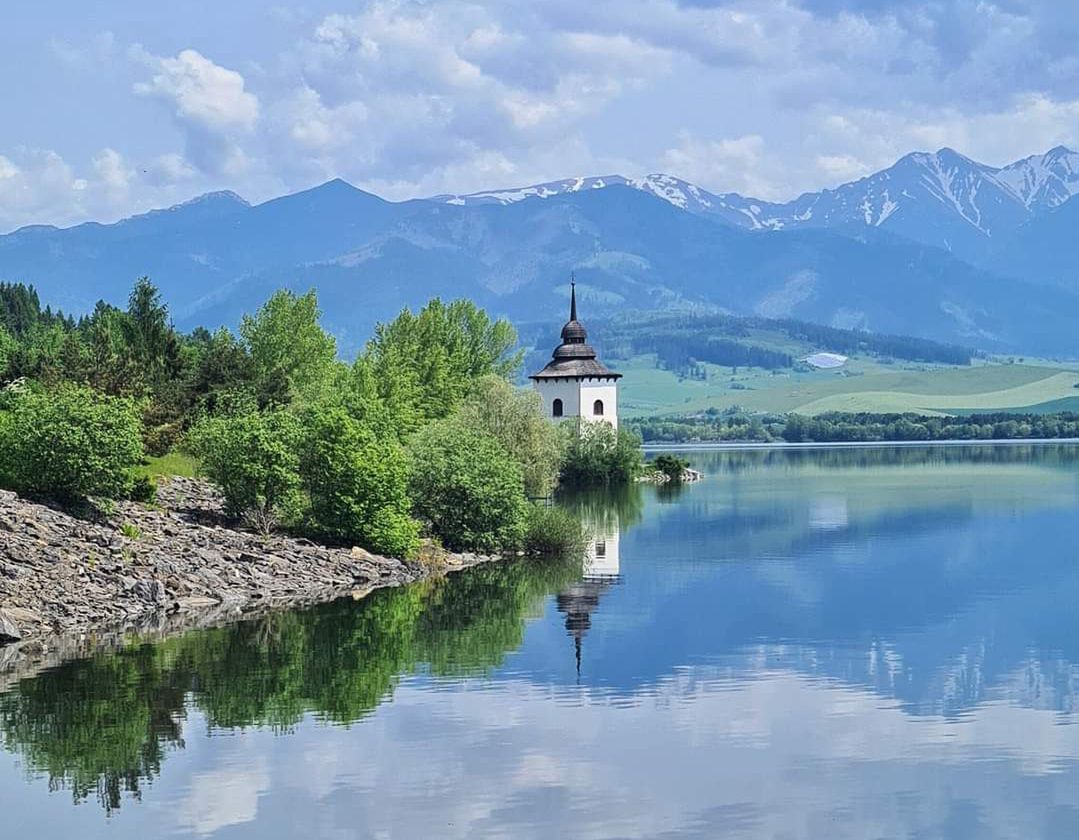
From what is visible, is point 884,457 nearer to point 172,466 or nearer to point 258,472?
point 172,466

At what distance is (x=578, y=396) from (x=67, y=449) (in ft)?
225

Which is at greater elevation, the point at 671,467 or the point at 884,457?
the point at 884,457

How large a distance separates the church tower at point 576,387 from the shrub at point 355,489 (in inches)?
2347

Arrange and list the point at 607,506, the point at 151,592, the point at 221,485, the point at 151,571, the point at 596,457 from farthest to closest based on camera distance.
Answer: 1. the point at 596,457
2. the point at 607,506
3. the point at 221,485
4. the point at 151,571
5. the point at 151,592

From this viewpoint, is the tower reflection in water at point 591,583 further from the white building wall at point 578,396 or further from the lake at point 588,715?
the white building wall at point 578,396

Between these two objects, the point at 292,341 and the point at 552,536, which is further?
the point at 292,341

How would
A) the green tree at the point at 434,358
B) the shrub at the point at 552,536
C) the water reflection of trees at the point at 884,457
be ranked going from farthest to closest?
the water reflection of trees at the point at 884,457
the green tree at the point at 434,358
the shrub at the point at 552,536


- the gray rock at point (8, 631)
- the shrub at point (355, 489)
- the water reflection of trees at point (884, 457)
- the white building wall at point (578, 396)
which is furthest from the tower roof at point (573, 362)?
the gray rock at point (8, 631)

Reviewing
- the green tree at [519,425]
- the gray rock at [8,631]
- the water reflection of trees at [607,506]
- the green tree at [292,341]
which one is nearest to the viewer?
the gray rock at [8,631]

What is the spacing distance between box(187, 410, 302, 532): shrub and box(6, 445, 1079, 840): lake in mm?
6722

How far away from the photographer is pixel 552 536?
6181cm

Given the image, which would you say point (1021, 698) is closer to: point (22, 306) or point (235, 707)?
point (235, 707)

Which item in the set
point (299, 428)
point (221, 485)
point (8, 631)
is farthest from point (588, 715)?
point (299, 428)

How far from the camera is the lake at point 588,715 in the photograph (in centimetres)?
2472
